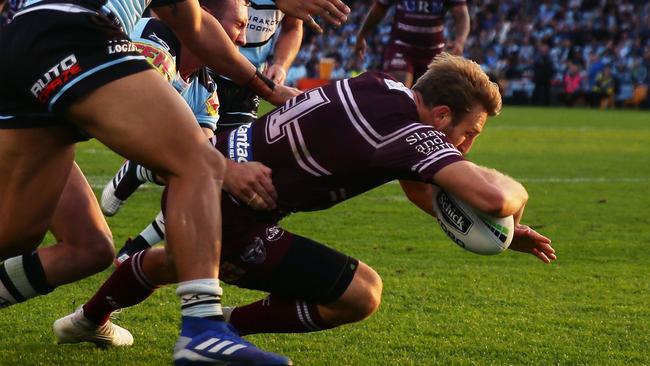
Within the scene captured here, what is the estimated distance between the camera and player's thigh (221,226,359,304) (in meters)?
4.27

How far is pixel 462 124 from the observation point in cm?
427

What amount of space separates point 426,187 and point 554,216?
16.5 feet

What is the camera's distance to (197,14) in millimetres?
4473

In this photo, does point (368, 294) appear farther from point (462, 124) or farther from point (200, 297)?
point (200, 297)

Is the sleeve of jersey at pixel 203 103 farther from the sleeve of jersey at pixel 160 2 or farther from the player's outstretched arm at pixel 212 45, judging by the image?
the sleeve of jersey at pixel 160 2

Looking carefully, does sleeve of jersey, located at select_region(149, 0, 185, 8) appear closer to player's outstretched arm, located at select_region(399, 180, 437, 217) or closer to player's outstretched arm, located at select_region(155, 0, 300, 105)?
player's outstretched arm, located at select_region(155, 0, 300, 105)

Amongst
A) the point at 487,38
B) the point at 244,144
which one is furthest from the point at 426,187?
the point at 487,38

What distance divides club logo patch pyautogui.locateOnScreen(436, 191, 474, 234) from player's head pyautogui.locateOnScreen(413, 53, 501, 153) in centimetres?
29

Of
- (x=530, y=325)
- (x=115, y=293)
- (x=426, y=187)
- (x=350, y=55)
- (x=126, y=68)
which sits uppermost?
A: (x=126, y=68)

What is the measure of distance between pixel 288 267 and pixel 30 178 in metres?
1.02

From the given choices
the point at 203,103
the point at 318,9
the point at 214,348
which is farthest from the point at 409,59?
the point at 214,348

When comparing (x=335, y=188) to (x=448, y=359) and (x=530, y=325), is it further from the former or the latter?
(x=530, y=325)

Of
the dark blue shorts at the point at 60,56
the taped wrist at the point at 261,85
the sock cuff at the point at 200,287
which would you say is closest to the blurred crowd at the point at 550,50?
the taped wrist at the point at 261,85

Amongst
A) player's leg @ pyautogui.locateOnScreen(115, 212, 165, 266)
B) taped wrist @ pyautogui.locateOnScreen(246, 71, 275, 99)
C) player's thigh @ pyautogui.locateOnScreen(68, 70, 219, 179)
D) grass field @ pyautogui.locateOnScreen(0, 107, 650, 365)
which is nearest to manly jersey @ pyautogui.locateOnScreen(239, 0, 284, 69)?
grass field @ pyautogui.locateOnScreen(0, 107, 650, 365)
